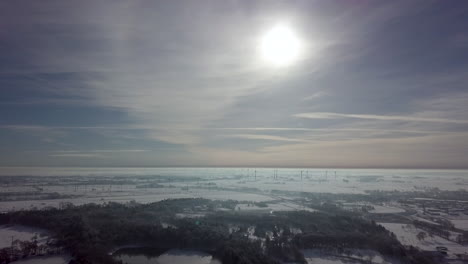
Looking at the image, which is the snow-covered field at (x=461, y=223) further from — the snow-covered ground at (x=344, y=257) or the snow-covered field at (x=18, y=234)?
the snow-covered field at (x=18, y=234)

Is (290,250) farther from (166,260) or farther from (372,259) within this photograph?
(166,260)

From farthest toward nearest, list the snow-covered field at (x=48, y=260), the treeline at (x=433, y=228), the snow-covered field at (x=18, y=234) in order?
1. the treeline at (x=433, y=228)
2. the snow-covered field at (x=18, y=234)
3. the snow-covered field at (x=48, y=260)

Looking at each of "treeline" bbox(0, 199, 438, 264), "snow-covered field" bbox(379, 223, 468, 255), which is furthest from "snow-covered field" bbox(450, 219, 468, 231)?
"treeline" bbox(0, 199, 438, 264)

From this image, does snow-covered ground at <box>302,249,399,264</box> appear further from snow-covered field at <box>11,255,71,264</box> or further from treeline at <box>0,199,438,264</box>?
snow-covered field at <box>11,255,71,264</box>

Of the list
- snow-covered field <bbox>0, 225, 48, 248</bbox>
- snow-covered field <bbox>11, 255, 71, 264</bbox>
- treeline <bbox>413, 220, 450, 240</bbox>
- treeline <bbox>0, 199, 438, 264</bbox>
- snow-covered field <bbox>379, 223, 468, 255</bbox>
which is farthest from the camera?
treeline <bbox>413, 220, 450, 240</bbox>

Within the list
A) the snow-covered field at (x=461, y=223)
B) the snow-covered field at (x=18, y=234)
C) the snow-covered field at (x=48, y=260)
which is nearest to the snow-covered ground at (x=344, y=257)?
the snow-covered field at (x=461, y=223)

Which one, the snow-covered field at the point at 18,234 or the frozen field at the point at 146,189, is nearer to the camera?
the snow-covered field at the point at 18,234

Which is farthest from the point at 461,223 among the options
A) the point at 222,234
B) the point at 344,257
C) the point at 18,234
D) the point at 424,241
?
the point at 18,234

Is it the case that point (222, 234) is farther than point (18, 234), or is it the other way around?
point (18, 234)

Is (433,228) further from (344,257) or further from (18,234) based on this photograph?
(18,234)

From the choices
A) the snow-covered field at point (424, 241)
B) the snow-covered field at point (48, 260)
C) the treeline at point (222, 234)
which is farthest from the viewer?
the snow-covered field at point (424, 241)

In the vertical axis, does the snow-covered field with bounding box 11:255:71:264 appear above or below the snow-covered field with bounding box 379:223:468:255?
below
